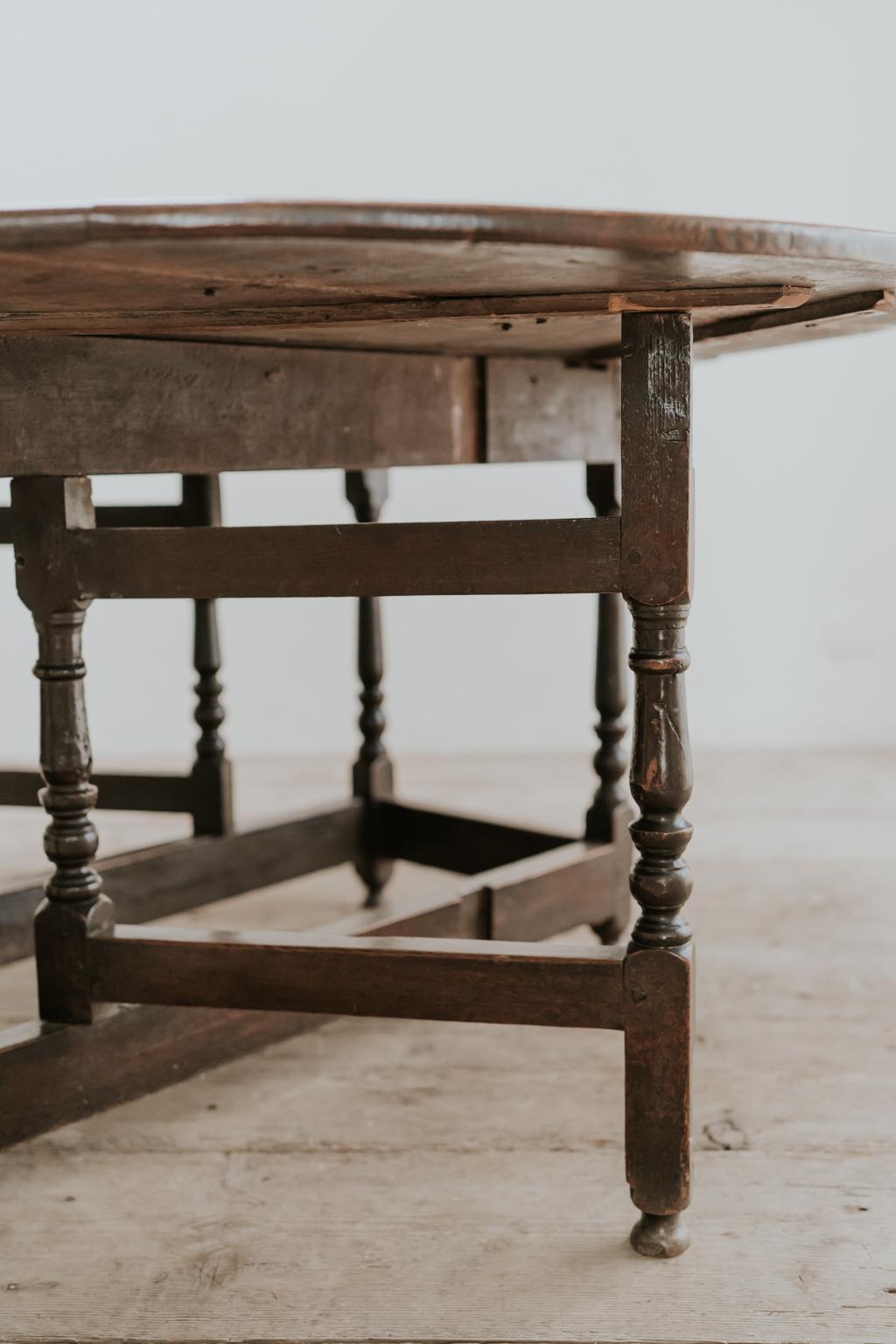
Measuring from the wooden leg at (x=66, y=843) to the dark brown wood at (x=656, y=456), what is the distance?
0.64m

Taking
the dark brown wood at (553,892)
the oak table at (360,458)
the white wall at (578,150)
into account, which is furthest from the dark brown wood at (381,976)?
the white wall at (578,150)

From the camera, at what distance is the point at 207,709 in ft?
7.89

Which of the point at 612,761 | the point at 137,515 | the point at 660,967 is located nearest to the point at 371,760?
the point at 612,761

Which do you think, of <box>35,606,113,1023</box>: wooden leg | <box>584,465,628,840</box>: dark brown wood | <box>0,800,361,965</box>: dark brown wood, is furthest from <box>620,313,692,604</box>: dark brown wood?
<box>0,800,361,965</box>: dark brown wood

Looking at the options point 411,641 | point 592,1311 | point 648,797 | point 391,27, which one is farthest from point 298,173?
point 592,1311

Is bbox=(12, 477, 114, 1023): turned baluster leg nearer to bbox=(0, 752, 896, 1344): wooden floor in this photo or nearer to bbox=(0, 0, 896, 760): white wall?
bbox=(0, 752, 896, 1344): wooden floor

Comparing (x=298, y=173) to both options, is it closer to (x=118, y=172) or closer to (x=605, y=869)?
Result: (x=118, y=172)

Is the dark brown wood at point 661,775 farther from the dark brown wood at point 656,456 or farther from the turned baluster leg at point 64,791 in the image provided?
the turned baluster leg at point 64,791

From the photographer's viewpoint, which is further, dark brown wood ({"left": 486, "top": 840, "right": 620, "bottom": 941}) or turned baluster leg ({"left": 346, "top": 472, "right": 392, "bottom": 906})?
turned baluster leg ({"left": 346, "top": 472, "right": 392, "bottom": 906})

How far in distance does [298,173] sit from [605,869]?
2398mm

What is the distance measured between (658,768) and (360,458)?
56 cm

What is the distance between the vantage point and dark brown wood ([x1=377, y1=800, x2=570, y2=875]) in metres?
2.29

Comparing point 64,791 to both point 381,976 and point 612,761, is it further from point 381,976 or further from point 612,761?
point 612,761

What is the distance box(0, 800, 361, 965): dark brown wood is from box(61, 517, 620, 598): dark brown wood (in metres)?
0.70
